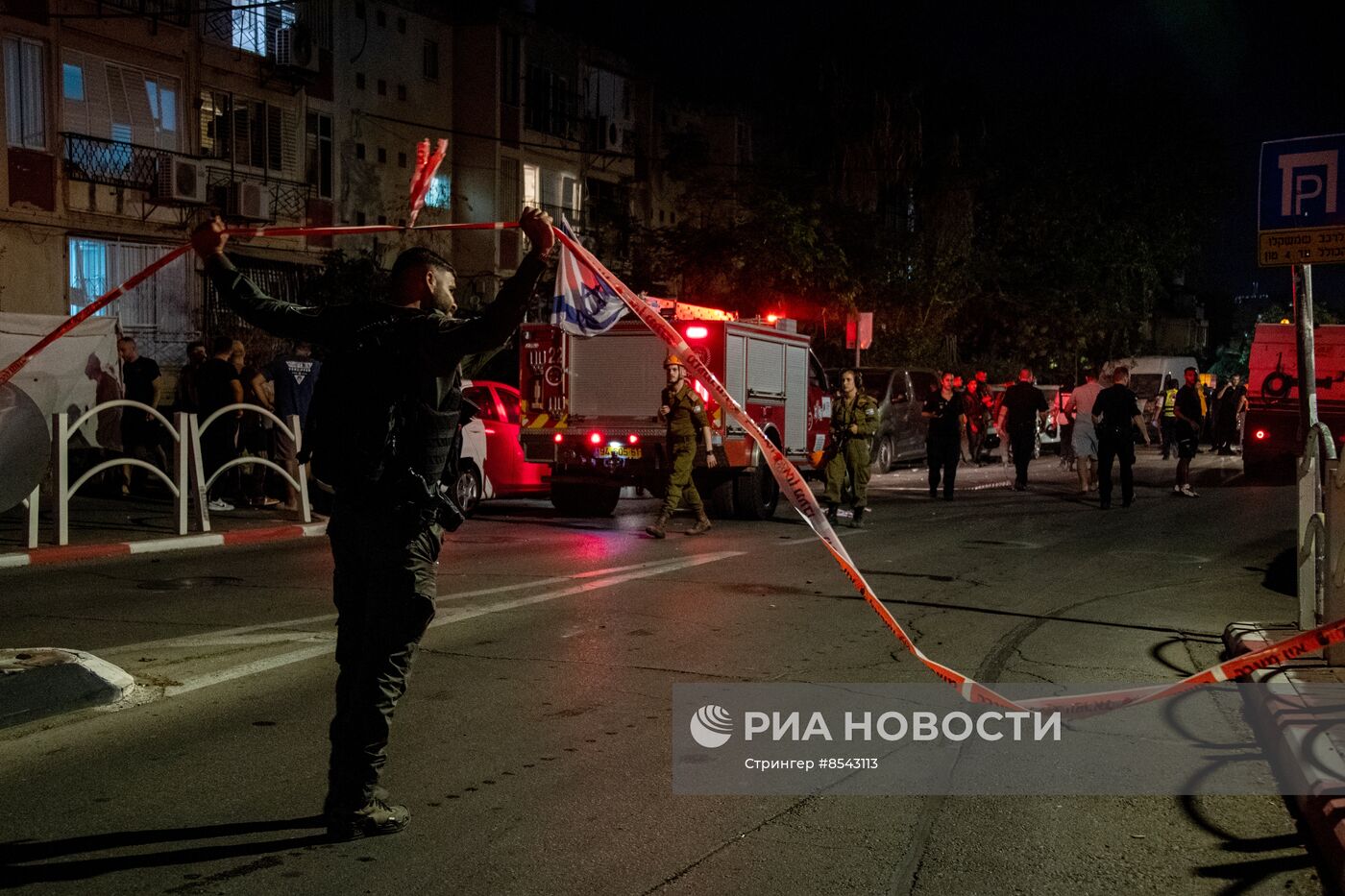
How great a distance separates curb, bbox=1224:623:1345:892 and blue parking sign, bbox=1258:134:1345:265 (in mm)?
2816

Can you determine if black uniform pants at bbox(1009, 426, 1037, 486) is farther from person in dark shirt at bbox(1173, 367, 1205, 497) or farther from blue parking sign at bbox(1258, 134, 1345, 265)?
blue parking sign at bbox(1258, 134, 1345, 265)

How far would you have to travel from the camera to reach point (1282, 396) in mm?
21750

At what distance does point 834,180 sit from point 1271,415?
745 inches

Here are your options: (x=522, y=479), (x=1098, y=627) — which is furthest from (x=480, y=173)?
(x=1098, y=627)

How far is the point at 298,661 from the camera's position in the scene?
7027 millimetres

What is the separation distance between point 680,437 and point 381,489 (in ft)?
31.1

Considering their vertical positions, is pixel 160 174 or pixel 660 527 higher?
pixel 160 174

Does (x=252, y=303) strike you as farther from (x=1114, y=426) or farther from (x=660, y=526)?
(x=1114, y=426)

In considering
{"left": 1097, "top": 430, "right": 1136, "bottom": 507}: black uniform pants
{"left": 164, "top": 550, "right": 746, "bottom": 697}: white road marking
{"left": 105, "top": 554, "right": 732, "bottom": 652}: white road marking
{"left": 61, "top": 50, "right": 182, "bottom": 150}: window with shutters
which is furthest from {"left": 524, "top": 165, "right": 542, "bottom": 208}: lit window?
{"left": 105, "top": 554, "right": 732, "bottom": 652}: white road marking

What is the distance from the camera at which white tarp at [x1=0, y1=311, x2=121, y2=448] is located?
1684cm

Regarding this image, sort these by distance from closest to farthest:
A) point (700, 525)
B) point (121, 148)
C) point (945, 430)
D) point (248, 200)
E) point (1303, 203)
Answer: point (1303, 203), point (700, 525), point (945, 430), point (121, 148), point (248, 200)

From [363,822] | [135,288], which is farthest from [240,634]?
[135,288]

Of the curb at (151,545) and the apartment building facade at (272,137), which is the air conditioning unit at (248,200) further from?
the curb at (151,545)

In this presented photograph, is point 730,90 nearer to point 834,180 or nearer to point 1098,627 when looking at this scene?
point 834,180
